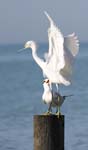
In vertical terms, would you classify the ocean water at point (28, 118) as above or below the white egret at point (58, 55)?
above

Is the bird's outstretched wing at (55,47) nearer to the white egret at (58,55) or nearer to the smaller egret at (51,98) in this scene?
the white egret at (58,55)

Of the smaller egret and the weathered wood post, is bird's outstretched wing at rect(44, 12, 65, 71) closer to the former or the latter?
the smaller egret

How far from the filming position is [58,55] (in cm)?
1187

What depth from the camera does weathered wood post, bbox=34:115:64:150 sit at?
10578mm

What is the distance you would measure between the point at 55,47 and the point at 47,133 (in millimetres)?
1713

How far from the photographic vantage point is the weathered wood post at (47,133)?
416 inches

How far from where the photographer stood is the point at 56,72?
11820mm

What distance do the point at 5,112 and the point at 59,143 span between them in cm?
1663

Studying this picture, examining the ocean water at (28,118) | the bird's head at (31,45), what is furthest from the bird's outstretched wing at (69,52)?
the ocean water at (28,118)

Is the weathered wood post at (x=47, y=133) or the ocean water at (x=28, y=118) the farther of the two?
the ocean water at (x=28, y=118)

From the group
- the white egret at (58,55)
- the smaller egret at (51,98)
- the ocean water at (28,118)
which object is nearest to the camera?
the smaller egret at (51,98)

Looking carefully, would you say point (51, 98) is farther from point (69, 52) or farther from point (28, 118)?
point (28, 118)

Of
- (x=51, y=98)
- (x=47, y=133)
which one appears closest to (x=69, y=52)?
(x=51, y=98)

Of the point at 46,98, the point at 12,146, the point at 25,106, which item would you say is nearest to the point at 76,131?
the point at 12,146
